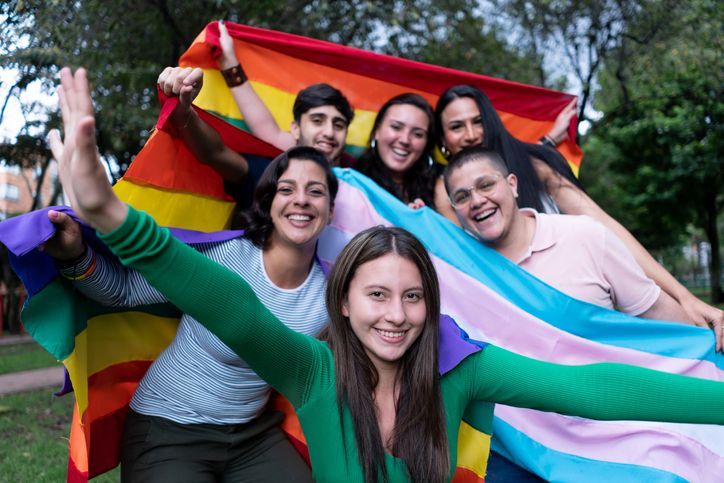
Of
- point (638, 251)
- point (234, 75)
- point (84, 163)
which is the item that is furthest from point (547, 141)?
point (84, 163)

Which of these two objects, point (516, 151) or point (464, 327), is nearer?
point (464, 327)

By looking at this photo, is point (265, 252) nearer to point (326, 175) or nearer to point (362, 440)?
point (326, 175)

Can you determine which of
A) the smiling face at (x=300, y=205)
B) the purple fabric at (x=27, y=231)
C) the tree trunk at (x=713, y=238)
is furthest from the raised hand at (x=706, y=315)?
the tree trunk at (x=713, y=238)

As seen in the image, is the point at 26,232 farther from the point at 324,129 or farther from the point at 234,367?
the point at 324,129

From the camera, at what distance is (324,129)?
Result: 3.83m

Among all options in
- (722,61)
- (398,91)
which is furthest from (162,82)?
(722,61)

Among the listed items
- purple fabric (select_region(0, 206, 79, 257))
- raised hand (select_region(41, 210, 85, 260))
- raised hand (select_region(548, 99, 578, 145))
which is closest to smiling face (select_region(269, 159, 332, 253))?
raised hand (select_region(41, 210, 85, 260))

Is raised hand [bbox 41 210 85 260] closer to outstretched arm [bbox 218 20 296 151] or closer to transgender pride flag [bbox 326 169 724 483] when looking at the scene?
transgender pride flag [bbox 326 169 724 483]

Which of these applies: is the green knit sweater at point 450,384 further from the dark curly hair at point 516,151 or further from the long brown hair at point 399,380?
the dark curly hair at point 516,151

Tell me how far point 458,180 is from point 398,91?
6.28 ft

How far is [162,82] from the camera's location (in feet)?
9.11

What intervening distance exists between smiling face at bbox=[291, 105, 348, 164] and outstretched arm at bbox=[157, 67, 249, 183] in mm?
513

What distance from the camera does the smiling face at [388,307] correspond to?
7.43ft

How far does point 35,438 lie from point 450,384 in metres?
5.44
